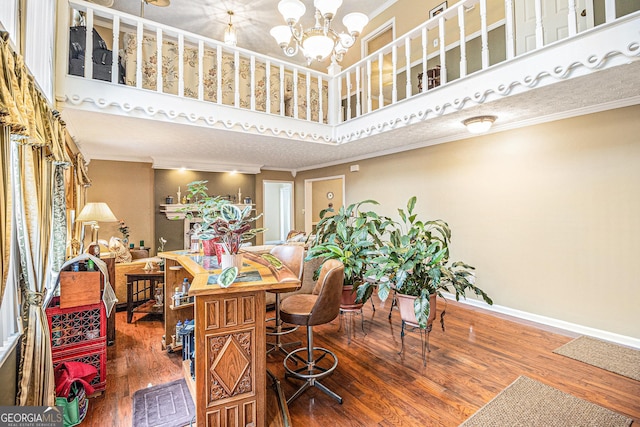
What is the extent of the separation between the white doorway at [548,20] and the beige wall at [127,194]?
22.3 ft

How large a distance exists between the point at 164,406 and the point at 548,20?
19.0 ft

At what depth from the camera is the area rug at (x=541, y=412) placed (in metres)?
1.88

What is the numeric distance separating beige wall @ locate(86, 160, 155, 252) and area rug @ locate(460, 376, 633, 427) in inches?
246

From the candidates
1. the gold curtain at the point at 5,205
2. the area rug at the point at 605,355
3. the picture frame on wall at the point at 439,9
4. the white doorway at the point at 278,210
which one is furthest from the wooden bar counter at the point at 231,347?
the white doorway at the point at 278,210

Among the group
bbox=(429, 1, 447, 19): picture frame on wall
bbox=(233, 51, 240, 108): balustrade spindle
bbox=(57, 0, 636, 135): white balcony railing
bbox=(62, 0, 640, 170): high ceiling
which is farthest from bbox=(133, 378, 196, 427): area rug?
bbox=(429, 1, 447, 19): picture frame on wall

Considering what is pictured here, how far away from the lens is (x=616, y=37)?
220 cm

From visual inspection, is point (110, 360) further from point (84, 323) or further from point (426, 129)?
point (426, 129)

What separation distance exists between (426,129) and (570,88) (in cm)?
158

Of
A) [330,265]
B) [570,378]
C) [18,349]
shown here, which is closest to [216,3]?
[330,265]

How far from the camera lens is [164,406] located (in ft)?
6.85

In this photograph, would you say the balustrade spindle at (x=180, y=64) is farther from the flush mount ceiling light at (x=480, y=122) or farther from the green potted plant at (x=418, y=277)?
the flush mount ceiling light at (x=480, y=122)

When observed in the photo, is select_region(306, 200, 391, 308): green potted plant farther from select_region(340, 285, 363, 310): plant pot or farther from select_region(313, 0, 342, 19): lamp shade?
select_region(313, 0, 342, 19): lamp shade

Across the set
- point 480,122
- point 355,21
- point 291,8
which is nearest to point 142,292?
point 291,8

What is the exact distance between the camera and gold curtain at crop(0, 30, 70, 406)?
129cm
